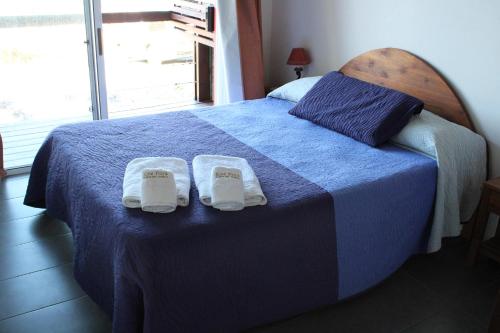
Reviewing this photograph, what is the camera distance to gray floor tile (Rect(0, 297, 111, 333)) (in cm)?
205

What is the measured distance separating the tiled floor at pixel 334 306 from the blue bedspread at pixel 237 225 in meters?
0.08

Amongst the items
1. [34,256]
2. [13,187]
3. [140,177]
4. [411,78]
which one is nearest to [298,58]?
[411,78]

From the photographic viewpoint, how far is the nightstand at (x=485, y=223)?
2.41 m

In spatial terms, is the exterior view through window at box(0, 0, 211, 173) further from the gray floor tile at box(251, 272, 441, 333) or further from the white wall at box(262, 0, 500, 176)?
the gray floor tile at box(251, 272, 441, 333)

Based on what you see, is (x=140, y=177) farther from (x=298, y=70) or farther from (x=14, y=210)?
(x=298, y=70)

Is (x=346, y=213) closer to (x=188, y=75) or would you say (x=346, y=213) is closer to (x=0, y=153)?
(x=0, y=153)

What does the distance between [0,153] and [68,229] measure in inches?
33.0

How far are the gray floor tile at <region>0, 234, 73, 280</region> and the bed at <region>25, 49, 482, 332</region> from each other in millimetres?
183

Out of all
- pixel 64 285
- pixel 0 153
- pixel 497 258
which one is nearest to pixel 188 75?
pixel 0 153

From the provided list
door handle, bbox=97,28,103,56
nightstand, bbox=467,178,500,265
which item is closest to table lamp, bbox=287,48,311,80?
door handle, bbox=97,28,103,56

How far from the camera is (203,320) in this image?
1.92 m

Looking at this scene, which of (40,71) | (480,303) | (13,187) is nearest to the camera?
(480,303)

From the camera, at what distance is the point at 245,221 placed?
1.92m

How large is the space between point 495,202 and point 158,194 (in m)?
1.59
